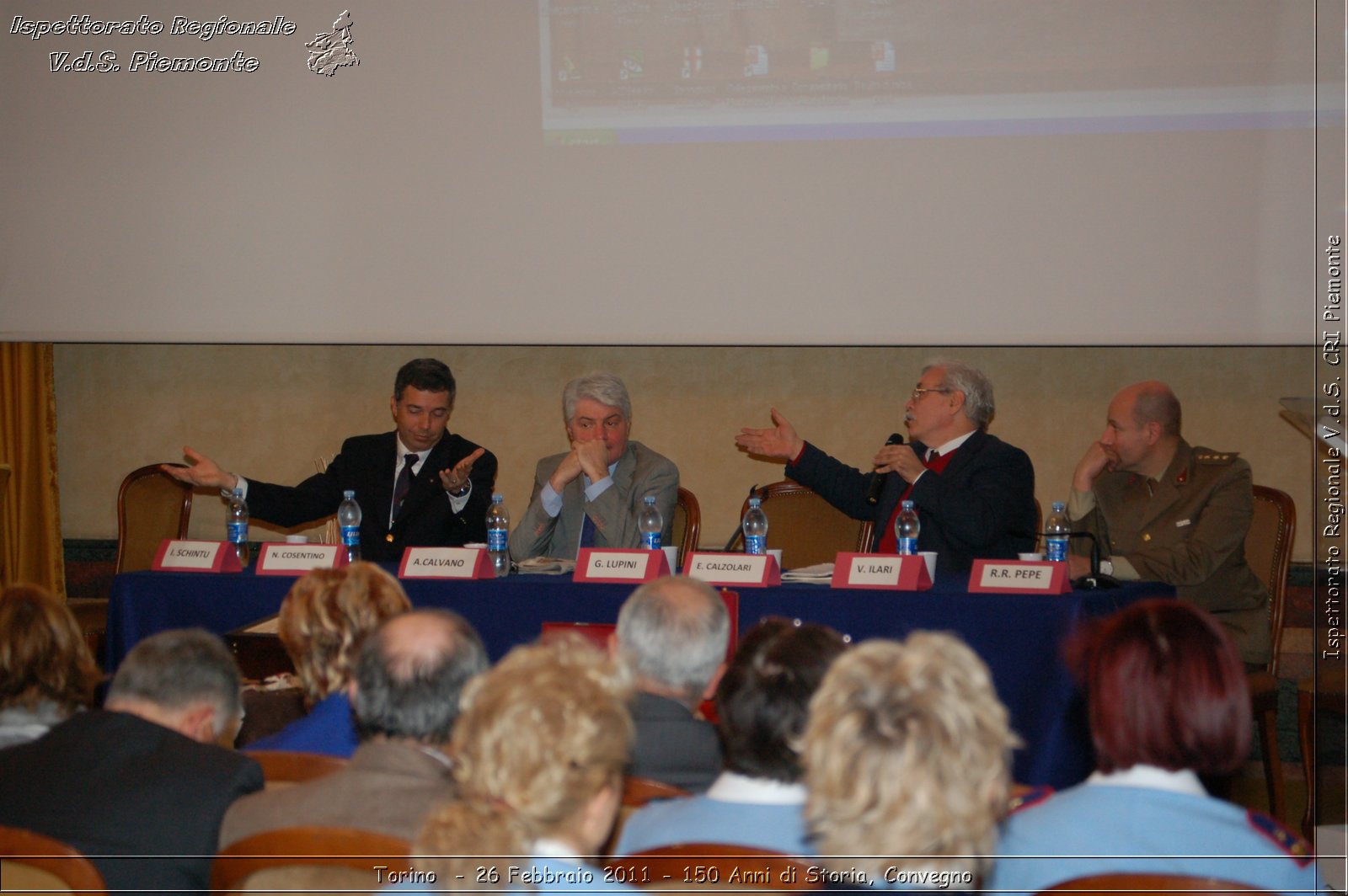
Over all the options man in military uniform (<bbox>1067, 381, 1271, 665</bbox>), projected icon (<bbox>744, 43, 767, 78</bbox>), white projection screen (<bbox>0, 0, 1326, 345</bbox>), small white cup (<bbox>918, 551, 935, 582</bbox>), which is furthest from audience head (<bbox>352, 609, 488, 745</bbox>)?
projected icon (<bbox>744, 43, 767, 78</bbox>)

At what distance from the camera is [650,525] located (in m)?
3.73

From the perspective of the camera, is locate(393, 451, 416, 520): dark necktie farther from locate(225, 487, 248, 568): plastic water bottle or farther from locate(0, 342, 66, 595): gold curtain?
locate(0, 342, 66, 595): gold curtain

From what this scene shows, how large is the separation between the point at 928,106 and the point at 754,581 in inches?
82.0

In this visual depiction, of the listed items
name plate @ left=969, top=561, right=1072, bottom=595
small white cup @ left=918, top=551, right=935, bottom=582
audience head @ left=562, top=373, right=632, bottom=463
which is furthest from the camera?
audience head @ left=562, top=373, right=632, bottom=463

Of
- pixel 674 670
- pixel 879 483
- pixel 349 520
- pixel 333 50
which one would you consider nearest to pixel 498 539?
pixel 349 520

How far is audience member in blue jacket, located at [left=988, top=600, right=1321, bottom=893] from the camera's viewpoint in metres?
1.49

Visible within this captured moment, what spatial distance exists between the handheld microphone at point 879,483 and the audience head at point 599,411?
85 centimetres

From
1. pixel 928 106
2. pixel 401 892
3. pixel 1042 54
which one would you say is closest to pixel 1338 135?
pixel 1042 54

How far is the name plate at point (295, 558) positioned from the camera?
3.54 m

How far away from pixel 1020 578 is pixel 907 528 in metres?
0.45

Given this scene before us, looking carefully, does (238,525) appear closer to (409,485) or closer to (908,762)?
(409,485)

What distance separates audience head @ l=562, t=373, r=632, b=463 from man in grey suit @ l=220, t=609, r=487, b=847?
7.10ft

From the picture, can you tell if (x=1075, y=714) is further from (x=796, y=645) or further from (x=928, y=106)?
(x=928, y=106)

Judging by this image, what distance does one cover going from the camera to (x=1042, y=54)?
4328mm
